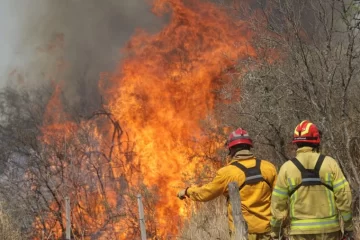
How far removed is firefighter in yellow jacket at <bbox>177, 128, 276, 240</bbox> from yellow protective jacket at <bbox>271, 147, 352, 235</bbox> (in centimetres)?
52

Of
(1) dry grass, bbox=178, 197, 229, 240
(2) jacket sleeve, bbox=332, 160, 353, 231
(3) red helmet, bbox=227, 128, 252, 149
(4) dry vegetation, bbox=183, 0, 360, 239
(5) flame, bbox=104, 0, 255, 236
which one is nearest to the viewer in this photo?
(2) jacket sleeve, bbox=332, 160, 353, 231

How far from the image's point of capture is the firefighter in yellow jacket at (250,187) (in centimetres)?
426

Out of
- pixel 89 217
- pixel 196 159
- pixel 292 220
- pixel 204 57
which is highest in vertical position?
pixel 204 57

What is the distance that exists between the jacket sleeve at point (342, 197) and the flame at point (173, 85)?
6.99 m

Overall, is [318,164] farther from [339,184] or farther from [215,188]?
[215,188]

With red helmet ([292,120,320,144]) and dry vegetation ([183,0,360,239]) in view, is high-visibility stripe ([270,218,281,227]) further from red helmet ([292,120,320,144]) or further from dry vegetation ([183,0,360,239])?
dry vegetation ([183,0,360,239])

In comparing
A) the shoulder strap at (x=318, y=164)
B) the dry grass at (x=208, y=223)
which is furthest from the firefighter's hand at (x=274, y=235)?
the dry grass at (x=208, y=223)

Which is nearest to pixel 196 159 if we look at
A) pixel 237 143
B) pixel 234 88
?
pixel 234 88

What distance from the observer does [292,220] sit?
12.4ft

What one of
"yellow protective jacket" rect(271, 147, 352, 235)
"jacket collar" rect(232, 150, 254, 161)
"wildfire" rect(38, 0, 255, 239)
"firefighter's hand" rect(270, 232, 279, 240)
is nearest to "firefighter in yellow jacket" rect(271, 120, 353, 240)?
"yellow protective jacket" rect(271, 147, 352, 235)

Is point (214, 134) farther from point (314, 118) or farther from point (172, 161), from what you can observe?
point (314, 118)

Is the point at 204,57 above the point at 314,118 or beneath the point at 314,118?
above

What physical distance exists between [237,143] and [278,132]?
12.3 ft

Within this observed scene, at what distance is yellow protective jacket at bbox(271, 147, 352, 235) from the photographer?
3.62m
